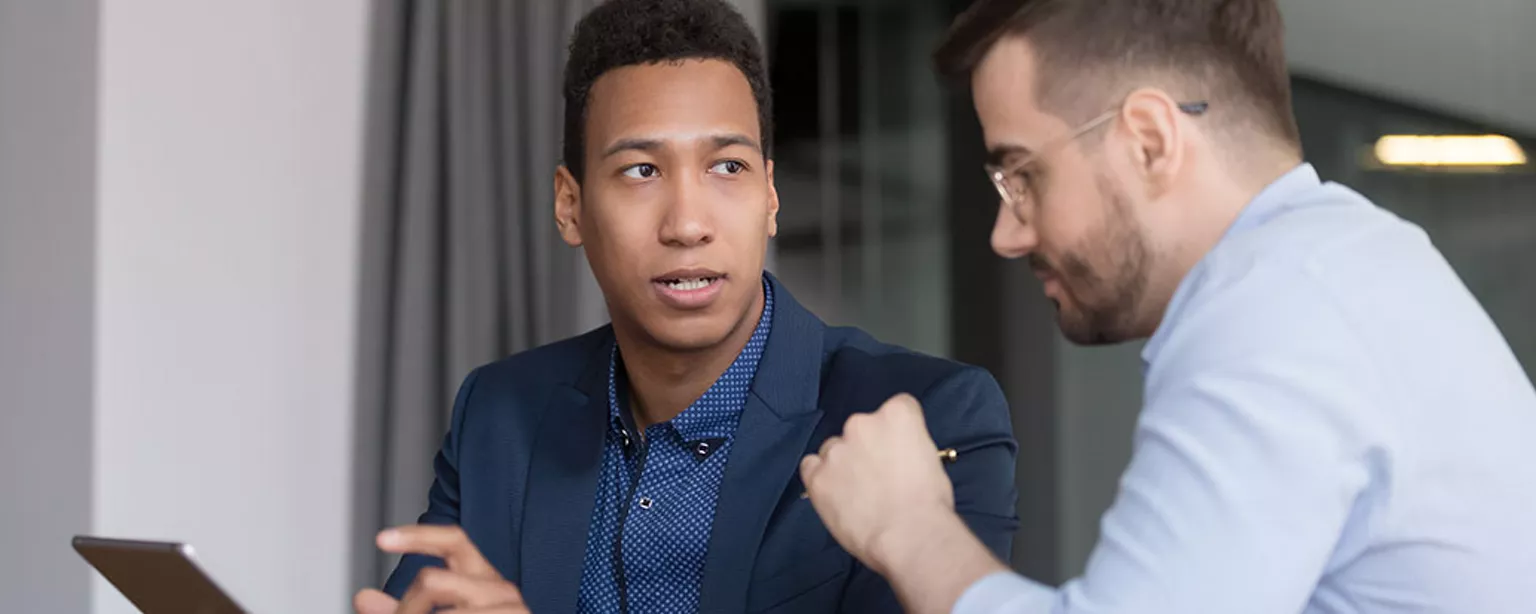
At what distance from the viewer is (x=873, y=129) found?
12.8ft

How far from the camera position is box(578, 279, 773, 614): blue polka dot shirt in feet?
5.58

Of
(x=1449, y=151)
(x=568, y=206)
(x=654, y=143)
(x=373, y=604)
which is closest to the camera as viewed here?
(x=373, y=604)

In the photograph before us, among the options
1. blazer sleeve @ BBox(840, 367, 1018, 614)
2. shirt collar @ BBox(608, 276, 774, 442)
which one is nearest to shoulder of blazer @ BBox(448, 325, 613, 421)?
shirt collar @ BBox(608, 276, 774, 442)

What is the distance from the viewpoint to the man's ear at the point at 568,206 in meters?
1.86

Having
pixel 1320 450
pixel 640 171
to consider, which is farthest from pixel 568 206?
pixel 1320 450

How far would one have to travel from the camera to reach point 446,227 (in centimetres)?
334

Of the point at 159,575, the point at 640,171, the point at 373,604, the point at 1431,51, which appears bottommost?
the point at 373,604

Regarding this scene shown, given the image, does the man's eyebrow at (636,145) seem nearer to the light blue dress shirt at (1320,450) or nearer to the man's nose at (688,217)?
the man's nose at (688,217)

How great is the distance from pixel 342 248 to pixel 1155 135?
7.92ft

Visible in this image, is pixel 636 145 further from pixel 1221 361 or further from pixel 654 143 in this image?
pixel 1221 361

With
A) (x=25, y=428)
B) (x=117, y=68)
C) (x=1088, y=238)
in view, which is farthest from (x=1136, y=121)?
(x=25, y=428)

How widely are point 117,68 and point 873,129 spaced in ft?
5.82

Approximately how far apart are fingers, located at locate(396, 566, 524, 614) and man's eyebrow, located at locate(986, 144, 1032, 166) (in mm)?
615

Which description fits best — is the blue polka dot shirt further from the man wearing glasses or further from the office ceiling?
the office ceiling
